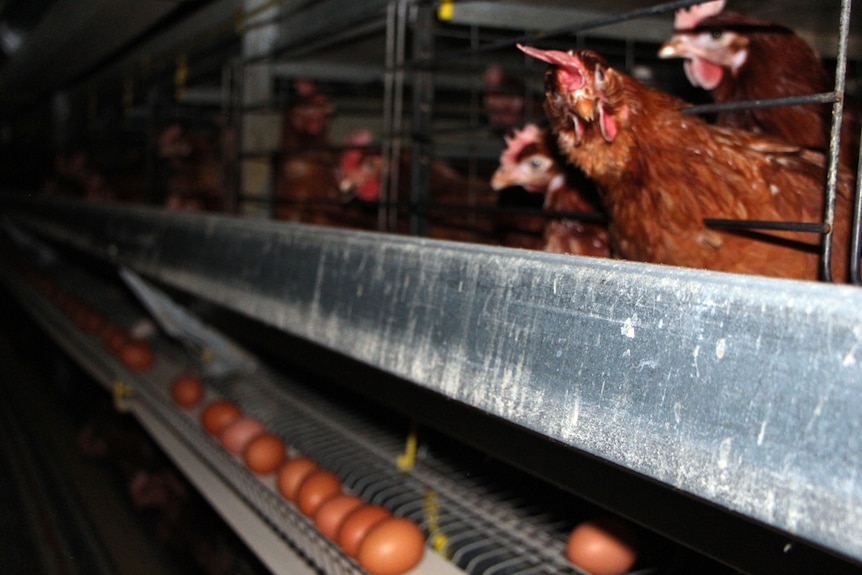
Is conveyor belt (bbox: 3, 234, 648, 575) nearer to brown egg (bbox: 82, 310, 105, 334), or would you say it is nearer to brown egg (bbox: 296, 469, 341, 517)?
brown egg (bbox: 296, 469, 341, 517)

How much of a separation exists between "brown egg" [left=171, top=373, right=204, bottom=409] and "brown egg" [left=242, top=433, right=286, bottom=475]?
44cm

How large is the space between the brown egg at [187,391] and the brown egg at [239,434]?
291mm

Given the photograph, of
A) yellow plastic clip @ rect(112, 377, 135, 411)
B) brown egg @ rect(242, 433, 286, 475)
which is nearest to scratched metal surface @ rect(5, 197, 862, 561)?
brown egg @ rect(242, 433, 286, 475)

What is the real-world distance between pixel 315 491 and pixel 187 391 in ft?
2.40

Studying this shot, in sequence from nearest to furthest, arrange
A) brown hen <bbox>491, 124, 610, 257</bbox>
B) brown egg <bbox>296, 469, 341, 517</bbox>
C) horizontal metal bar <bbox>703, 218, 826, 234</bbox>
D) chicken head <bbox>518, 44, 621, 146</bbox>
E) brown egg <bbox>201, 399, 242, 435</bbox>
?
horizontal metal bar <bbox>703, 218, 826, 234</bbox>, chicken head <bbox>518, 44, 621, 146</bbox>, brown egg <bbox>296, 469, 341, 517</bbox>, brown hen <bbox>491, 124, 610, 257</bbox>, brown egg <bbox>201, 399, 242, 435</bbox>

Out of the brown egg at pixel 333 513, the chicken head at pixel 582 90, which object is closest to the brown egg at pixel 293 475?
the brown egg at pixel 333 513

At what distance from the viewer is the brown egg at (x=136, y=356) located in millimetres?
2178

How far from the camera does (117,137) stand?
534 cm

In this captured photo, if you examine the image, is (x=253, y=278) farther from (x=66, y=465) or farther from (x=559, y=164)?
(x=66, y=465)

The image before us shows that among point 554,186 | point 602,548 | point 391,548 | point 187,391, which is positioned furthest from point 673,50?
point 187,391

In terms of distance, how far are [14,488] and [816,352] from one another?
100 inches

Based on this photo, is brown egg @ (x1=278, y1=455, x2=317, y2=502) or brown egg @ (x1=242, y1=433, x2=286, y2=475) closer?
brown egg @ (x1=278, y1=455, x2=317, y2=502)

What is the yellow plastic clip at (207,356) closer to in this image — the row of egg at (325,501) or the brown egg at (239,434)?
the row of egg at (325,501)

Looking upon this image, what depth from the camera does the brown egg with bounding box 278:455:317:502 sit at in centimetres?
132
